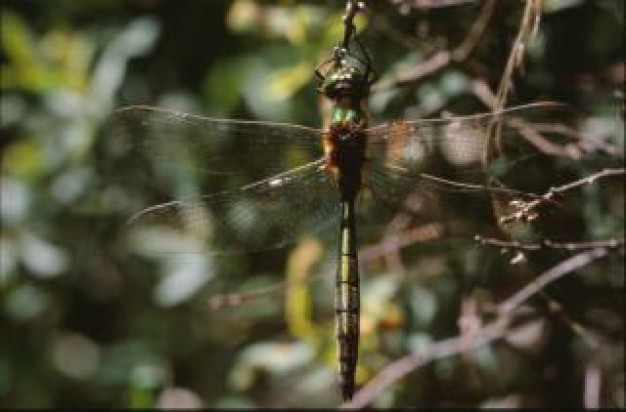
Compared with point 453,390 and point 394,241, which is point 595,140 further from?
point 453,390

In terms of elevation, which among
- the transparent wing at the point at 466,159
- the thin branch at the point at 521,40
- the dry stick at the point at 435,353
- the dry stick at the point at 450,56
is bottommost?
the dry stick at the point at 435,353

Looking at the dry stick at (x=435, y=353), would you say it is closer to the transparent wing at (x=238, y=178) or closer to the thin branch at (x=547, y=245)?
the thin branch at (x=547, y=245)

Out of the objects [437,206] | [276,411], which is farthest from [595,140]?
[276,411]

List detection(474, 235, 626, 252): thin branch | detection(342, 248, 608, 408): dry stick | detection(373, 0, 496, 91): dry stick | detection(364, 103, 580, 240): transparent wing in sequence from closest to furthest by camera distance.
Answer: detection(474, 235, 626, 252): thin branch
detection(364, 103, 580, 240): transparent wing
detection(373, 0, 496, 91): dry stick
detection(342, 248, 608, 408): dry stick

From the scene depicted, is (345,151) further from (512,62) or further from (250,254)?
(250,254)

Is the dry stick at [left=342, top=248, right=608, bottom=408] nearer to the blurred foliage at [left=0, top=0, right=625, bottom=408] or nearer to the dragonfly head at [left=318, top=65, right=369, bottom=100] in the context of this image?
the blurred foliage at [left=0, top=0, right=625, bottom=408]

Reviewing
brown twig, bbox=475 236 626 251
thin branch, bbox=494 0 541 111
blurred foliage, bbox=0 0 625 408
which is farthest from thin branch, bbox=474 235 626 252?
thin branch, bbox=494 0 541 111

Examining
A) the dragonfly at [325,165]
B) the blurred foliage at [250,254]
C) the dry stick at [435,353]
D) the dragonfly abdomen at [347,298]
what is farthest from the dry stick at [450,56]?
the dry stick at [435,353]

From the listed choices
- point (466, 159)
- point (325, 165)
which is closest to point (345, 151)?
point (325, 165)

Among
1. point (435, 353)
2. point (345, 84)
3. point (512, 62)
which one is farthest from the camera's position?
point (435, 353)
